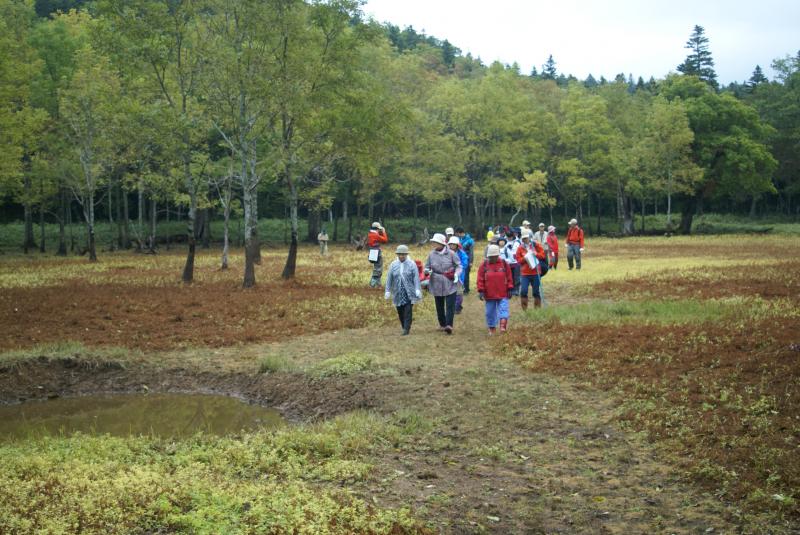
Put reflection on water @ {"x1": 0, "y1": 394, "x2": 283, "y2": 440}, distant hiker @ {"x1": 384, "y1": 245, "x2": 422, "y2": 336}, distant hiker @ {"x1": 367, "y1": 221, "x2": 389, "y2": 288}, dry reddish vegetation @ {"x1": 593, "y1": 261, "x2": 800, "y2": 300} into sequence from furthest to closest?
distant hiker @ {"x1": 367, "y1": 221, "x2": 389, "y2": 288}
dry reddish vegetation @ {"x1": 593, "y1": 261, "x2": 800, "y2": 300}
distant hiker @ {"x1": 384, "y1": 245, "x2": 422, "y2": 336}
reflection on water @ {"x1": 0, "y1": 394, "x2": 283, "y2": 440}

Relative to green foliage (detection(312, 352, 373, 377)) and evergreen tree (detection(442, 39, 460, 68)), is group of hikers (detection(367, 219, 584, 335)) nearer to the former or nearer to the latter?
green foliage (detection(312, 352, 373, 377))

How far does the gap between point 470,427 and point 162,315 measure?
462 inches

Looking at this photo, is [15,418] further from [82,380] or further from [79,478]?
[79,478]

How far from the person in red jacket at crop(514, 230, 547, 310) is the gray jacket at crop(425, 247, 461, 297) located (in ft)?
8.81

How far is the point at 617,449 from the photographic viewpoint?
8.14 m

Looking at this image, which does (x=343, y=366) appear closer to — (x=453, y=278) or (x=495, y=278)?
(x=495, y=278)

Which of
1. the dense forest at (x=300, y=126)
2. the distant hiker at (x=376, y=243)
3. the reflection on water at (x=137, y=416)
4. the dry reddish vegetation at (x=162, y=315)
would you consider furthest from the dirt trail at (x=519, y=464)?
the dense forest at (x=300, y=126)

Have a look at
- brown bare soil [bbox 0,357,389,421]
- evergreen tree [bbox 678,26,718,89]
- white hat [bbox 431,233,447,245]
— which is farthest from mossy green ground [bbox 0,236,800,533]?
evergreen tree [bbox 678,26,718,89]

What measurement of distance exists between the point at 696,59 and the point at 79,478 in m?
98.4

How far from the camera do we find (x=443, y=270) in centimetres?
1551

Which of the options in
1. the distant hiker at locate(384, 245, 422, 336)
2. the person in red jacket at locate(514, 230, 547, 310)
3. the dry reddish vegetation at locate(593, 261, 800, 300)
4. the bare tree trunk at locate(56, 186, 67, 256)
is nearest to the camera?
the distant hiker at locate(384, 245, 422, 336)

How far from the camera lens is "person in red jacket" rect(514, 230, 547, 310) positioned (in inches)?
690

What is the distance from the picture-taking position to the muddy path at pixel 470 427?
21.0ft

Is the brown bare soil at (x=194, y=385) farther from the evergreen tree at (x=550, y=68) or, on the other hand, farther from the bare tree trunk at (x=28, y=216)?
the evergreen tree at (x=550, y=68)
